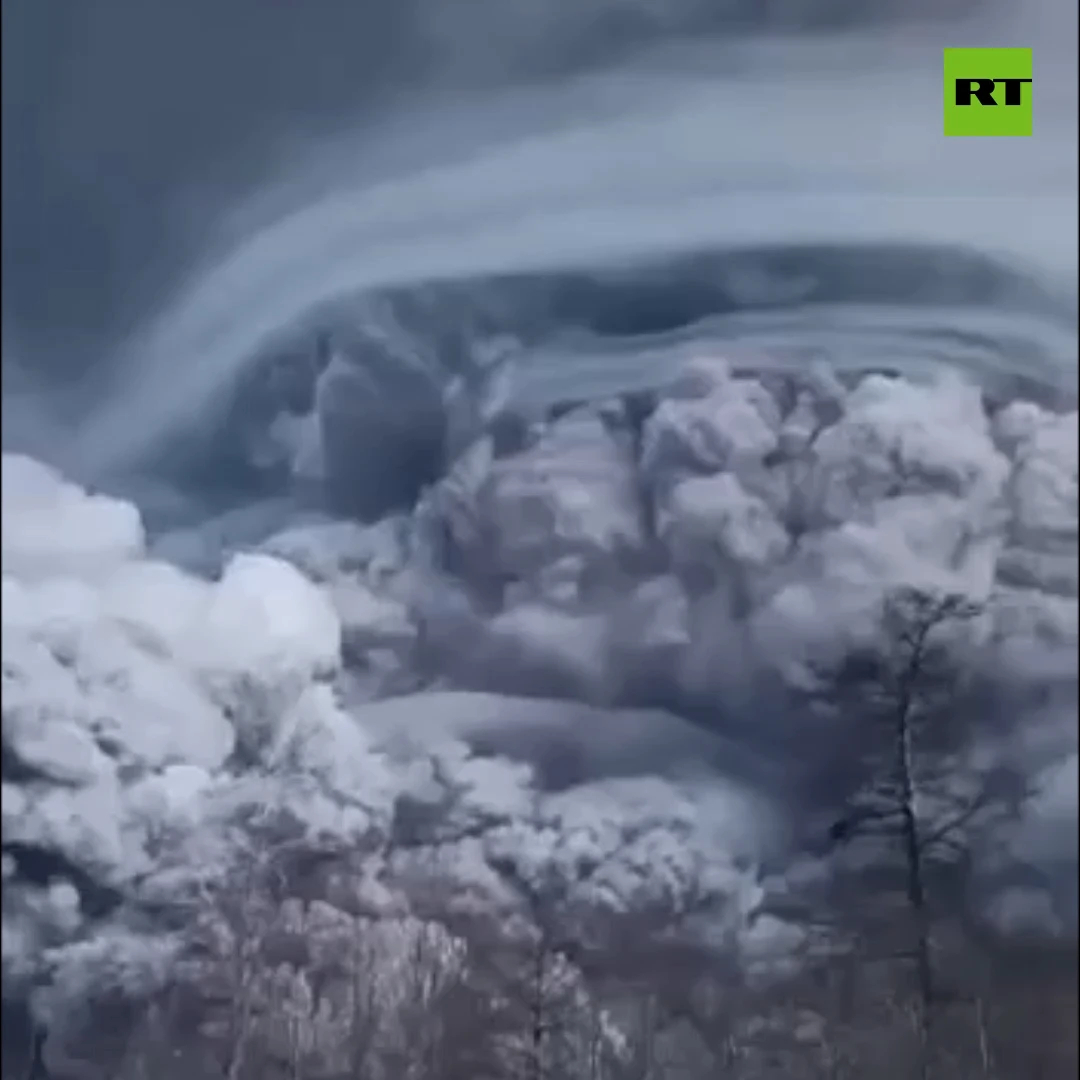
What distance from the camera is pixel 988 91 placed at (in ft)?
5.11

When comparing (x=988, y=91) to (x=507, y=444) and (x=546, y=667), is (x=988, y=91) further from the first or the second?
(x=546, y=667)

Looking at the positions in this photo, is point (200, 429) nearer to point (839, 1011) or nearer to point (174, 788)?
point (174, 788)

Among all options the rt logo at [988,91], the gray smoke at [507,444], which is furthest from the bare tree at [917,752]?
the rt logo at [988,91]

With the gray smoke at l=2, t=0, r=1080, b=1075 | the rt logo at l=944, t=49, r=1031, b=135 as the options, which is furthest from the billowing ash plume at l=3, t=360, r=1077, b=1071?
the rt logo at l=944, t=49, r=1031, b=135

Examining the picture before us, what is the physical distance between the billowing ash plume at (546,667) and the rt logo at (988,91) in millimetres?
293

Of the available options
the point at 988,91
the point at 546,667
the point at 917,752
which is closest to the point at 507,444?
the point at 546,667

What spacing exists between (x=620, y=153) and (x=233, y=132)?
429 mm

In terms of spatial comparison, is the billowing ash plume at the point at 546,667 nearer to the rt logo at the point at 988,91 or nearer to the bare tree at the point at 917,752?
Result: the bare tree at the point at 917,752

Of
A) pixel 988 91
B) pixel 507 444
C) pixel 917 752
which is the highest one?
pixel 988 91

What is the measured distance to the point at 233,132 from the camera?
1.62m

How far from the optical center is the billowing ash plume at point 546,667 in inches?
58.1

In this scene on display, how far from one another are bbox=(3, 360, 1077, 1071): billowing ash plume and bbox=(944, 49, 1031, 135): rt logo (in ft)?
0.96

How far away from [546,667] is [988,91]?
0.77 metres

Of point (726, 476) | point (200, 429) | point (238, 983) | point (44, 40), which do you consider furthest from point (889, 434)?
point (44, 40)
